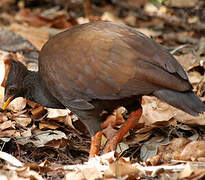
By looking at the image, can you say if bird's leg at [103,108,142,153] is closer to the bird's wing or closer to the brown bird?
the brown bird

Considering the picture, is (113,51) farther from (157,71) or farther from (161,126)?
(161,126)

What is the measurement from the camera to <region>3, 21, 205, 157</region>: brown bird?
3826mm

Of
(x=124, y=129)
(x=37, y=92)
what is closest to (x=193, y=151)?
(x=124, y=129)

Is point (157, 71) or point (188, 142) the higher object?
point (157, 71)

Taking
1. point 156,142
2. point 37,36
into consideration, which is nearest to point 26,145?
point 156,142

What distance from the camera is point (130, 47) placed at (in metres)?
3.96

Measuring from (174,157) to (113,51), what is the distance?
47.6 inches

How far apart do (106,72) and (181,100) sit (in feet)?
2.50

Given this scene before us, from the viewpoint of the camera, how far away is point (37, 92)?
4621mm

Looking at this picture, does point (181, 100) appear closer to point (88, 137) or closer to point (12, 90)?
point (88, 137)

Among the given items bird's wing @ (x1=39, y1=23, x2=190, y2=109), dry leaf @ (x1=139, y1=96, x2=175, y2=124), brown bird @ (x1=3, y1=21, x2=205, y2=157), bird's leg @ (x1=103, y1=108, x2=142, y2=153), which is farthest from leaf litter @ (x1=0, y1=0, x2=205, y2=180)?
bird's wing @ (x1=39, y1=23, x2=190, y2=109)

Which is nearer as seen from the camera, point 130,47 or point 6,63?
point 130,47

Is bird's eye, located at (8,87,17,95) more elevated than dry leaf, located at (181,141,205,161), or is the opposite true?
bird's eye, located at (8,87,17,95)

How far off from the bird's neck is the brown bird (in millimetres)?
175
